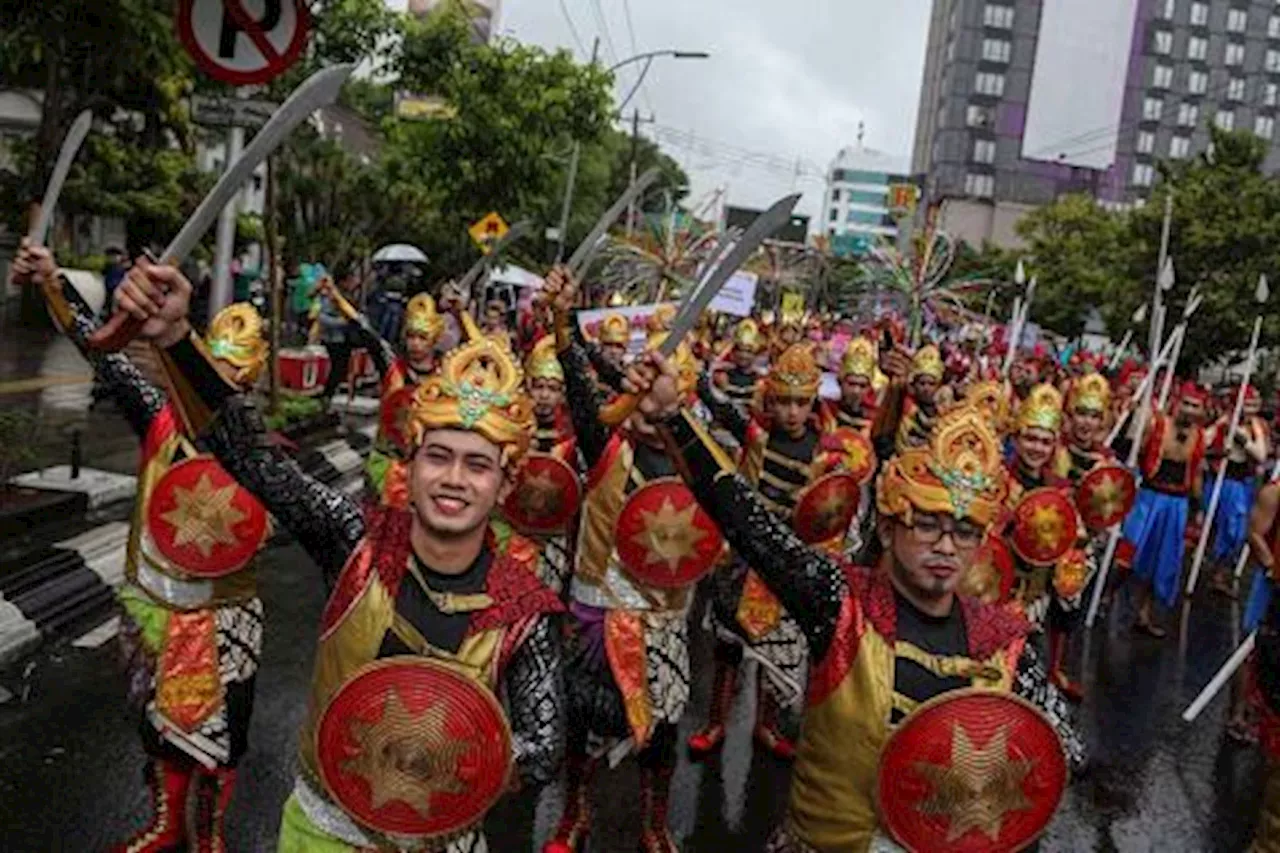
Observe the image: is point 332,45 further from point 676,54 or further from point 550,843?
point 676,54

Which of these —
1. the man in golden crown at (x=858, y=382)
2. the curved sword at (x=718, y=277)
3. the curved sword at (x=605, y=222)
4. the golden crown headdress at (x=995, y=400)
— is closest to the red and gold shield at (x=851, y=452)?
the golden crown headdress at (x=995, y=400)

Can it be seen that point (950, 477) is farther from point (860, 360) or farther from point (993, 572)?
point (860, 360)

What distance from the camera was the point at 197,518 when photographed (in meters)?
4.35

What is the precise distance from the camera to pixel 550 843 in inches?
190

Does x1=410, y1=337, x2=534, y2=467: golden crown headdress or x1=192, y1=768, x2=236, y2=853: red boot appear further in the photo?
x1=192, y1=768, x2=236, y2=853: red boot

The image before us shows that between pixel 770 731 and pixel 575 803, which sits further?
pixel 770 731

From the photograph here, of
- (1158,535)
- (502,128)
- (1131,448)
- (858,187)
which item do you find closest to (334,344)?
(502,128)

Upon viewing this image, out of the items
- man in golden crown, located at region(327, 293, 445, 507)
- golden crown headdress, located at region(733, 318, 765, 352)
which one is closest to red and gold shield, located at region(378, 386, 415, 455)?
man in golden crown, located at region(327, 293, 445, 507)

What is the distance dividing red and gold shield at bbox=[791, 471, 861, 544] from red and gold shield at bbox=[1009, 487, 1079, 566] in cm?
83

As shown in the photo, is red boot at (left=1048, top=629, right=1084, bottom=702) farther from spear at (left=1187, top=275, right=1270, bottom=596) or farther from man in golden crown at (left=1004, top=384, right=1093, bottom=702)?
spear at (left=1187, top=275, right=1270, bottom=596)

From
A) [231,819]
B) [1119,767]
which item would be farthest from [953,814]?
[1119,767]

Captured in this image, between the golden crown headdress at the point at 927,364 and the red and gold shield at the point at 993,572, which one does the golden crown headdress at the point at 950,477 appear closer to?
the red and gold shield at the point at 993,572

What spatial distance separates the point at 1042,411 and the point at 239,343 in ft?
13.0

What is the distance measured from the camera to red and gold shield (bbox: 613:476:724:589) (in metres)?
4.96
